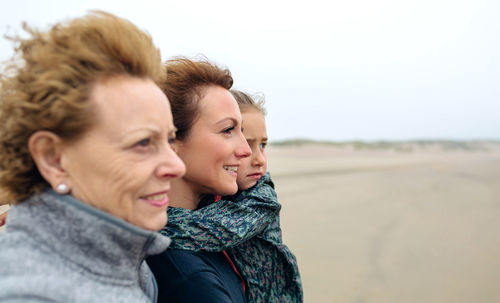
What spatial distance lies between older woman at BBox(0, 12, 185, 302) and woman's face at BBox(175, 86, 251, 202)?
0.59 metres

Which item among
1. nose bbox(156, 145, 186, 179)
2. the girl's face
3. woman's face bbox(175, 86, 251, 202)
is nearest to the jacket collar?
nose bbox(156, 145, 186, 179)

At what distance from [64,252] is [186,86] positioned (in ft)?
3.04

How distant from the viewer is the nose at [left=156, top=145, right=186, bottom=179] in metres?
1.03

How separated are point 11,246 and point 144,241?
1.03 ft

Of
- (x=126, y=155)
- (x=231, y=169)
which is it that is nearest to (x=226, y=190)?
(x=231, y=169)

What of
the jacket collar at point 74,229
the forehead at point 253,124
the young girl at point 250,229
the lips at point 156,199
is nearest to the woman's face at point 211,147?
the young girl at point 250,229

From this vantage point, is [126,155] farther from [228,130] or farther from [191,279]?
[228,130]

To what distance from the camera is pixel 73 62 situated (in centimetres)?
91

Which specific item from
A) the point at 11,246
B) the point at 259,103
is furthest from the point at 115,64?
the point at 259,103

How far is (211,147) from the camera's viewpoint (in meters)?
1.62

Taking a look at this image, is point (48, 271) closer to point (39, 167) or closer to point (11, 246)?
point (11, 246)

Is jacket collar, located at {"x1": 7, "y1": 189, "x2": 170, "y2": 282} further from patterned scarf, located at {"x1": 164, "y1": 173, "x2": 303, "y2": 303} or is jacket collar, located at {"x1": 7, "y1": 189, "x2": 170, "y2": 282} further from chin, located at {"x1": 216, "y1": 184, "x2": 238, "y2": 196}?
chin, located at {"x1": 216, "y1": 184, "x2": 238, "y2": 196}

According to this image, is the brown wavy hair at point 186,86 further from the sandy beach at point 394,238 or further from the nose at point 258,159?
the sandy beach at point 394,238

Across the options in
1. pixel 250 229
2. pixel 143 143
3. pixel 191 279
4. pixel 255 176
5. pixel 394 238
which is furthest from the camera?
pixel 394 238
